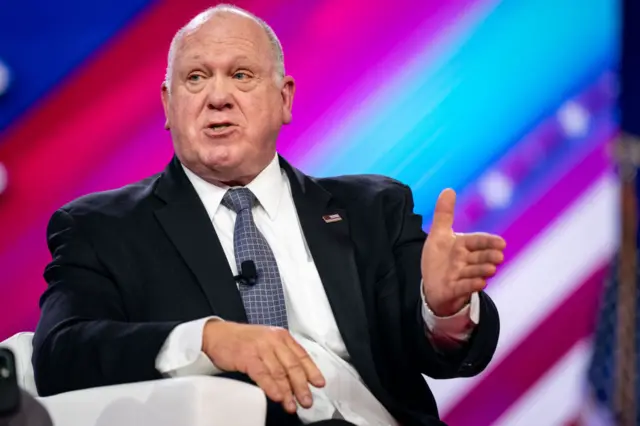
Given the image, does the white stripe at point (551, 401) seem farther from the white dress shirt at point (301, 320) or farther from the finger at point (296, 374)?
the finger at point (296, 374)

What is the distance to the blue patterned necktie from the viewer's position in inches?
89.9

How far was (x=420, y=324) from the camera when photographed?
228 centimetres

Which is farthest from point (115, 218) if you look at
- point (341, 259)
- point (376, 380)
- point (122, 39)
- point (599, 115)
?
point (599, 115)

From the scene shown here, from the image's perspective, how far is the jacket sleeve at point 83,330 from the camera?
2033 millimetres

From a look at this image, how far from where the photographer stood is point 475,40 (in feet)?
11.0

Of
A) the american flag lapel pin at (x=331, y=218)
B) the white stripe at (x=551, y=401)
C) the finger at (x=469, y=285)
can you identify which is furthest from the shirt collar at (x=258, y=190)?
the white stripe at (x=551, y=401)

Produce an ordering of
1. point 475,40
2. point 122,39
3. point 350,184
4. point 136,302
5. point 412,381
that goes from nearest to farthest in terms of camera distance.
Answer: point 136,302, point 412,381, point 350,184, point 122,39, point 475,40

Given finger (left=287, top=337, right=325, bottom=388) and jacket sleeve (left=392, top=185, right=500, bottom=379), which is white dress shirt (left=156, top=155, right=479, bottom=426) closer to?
jacket sleeve (left=392, top=185, right=500, bottom=379)

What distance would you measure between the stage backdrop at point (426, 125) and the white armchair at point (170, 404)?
114 cm

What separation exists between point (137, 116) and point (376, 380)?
124cm

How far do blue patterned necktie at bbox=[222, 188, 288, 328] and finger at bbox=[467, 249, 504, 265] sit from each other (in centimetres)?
48

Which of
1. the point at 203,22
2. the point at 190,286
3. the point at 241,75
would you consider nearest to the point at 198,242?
the point at 190,286

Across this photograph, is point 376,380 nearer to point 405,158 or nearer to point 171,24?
point 405,158

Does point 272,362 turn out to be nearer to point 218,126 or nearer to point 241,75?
point 218,126
